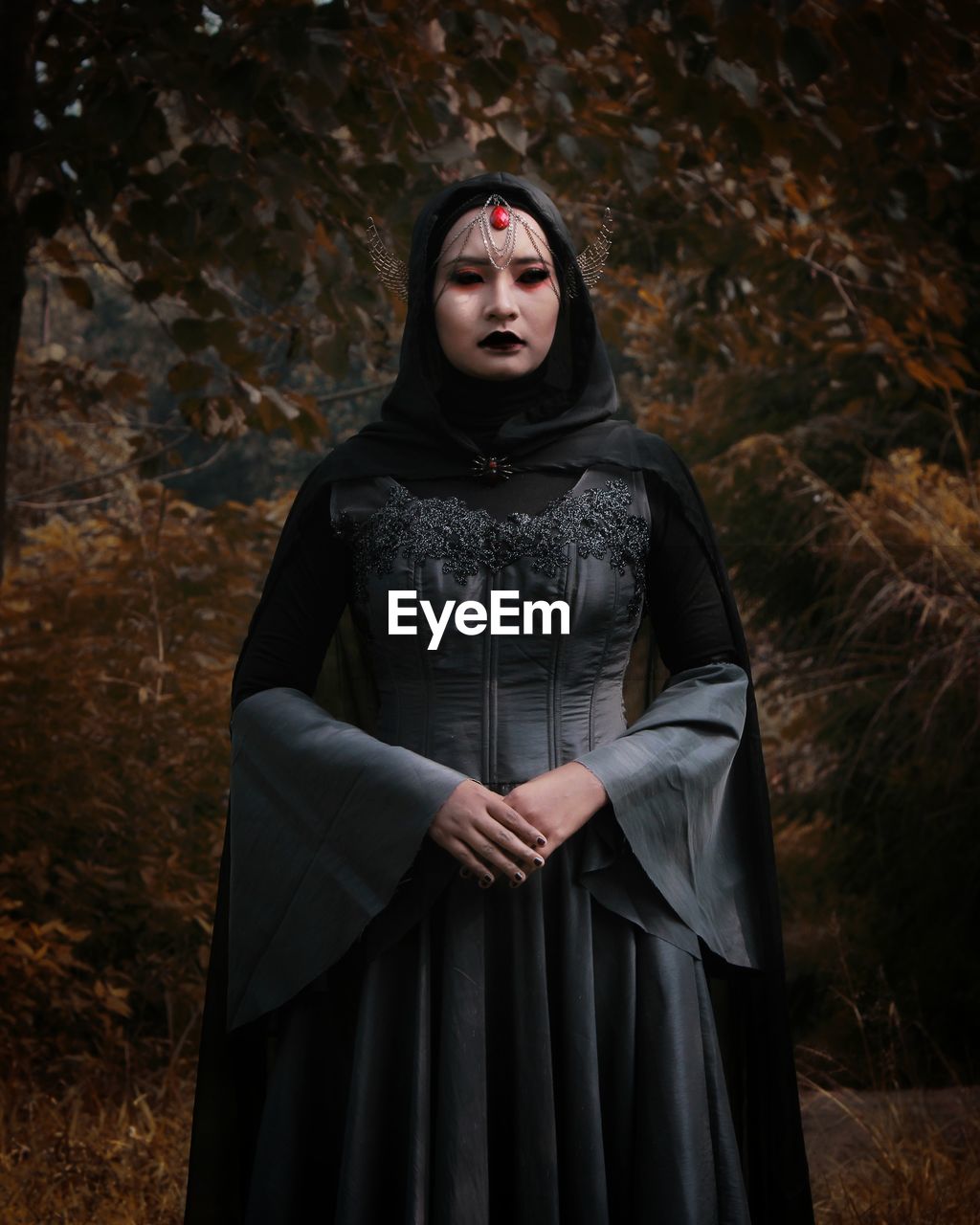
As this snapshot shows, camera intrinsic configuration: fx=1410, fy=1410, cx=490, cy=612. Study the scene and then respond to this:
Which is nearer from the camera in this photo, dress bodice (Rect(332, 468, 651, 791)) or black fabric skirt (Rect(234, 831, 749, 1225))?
black fabric skirt (Rect(234, 831, 749, 1225))

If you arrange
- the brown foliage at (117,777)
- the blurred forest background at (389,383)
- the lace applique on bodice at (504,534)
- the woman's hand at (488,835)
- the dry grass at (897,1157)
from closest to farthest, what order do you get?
1. the woman's hand at (488,835)
2. the lace applique on bodice at (504,534)
3. the dry grass at (897,1157)
4. the blurred forest background at (389,383)
5. the brown foliage at (117,777)

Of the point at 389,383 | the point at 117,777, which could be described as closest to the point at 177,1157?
the point at 117,777

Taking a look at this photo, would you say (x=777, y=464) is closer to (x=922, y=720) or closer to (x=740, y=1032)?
(x=922, y=720)

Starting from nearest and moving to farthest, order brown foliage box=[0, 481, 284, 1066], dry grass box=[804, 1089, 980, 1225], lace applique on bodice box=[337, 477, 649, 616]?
lace applique on bodice box=[337, 477, 649, 616]
dry grass box=[804, 1089, 980, 1225]
brown foliage box=[0, 481, 284, 1066]

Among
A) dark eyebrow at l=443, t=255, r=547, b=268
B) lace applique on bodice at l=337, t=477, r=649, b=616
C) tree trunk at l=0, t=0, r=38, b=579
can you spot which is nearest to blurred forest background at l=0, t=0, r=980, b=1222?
tree trunk at l=0, t=0, r=38, b=579

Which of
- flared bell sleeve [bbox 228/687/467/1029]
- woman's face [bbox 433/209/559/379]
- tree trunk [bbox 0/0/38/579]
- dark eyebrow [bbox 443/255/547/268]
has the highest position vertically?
tree trunk [bbox 0/0/38/579]

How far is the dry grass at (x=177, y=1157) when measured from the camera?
3021 mm

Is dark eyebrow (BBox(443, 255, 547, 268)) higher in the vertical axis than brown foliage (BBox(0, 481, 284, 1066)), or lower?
higher

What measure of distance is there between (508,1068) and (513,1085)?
0.03m

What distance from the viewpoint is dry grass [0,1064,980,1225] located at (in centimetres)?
302

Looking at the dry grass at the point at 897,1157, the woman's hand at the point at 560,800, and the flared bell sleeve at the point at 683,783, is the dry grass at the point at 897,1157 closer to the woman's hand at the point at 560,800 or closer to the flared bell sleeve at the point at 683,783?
the flared bell sleeve at the point at 683,783

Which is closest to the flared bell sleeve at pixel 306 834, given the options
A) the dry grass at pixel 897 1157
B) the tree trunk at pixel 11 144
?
the dry grass at pixel 897 1157

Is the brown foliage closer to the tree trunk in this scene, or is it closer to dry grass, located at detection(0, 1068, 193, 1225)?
dry grass, located at detection(0, 1068, 193, 1225)

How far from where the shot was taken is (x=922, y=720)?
4.83 metres
